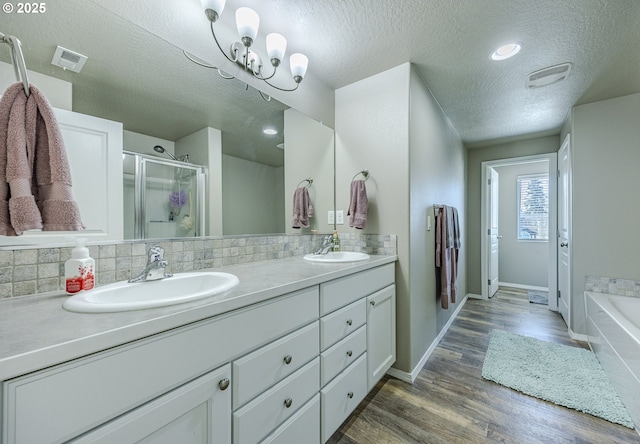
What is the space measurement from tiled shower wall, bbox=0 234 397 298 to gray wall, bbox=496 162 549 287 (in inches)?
153

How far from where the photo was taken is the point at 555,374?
6.24 ft

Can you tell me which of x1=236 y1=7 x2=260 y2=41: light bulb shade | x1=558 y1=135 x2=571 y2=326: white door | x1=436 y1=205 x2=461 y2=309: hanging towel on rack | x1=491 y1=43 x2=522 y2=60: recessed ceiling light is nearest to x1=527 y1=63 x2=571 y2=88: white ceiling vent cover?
x1=491 y1=43 x2=522 y2=60: recessed ceiling light

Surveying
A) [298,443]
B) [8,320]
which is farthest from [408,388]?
[8,320]

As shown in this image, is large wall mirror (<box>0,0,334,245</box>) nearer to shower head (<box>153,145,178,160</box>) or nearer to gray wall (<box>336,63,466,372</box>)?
shower head (<box>153,145,178,160</box>)

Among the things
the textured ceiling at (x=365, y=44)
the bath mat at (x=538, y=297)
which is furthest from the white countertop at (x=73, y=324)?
the bath mat at (x=538, y=297)

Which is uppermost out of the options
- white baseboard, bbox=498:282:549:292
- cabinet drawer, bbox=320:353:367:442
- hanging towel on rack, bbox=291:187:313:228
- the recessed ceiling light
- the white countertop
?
the recessed ceiling light

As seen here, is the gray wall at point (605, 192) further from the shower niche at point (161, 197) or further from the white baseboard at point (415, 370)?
the shower niche at point (161, 197)

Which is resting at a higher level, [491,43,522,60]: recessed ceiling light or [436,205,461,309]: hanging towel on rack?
[491,43,522,60]: recessed ceiling light

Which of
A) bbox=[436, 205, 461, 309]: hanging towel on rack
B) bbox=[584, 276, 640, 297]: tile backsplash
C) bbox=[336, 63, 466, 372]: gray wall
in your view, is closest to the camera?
bbox=[336, 63, 466, 372]: gray wall

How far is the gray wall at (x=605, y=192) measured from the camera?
7.29ft

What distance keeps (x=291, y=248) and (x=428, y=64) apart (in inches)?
64.5

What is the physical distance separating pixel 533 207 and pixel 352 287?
4595mm

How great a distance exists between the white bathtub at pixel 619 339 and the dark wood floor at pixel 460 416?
0.80ft

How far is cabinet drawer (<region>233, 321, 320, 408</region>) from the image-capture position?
0.84m
